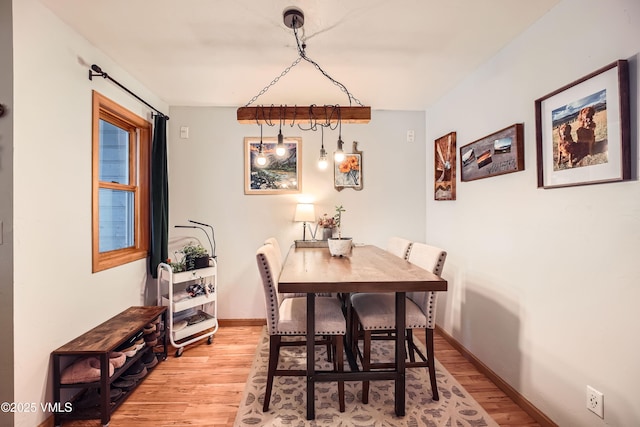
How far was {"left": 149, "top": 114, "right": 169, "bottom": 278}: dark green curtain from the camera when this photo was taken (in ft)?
9.23

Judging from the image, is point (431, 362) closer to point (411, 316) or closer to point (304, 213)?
point (411, 316)

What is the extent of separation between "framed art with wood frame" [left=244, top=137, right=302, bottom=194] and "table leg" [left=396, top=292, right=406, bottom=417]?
6.25 feet

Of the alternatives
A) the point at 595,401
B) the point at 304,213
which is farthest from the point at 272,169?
the point at 595,401

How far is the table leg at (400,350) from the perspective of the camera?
179 cm

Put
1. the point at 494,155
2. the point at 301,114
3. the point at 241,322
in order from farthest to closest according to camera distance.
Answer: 1. the point at 241,322
2. the point at 301,114
3. the point at 494,155

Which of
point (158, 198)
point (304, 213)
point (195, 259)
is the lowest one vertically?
point (195, 259)

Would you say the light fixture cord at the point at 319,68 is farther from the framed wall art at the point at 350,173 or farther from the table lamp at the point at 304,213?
the table lamp at the point at 304,213

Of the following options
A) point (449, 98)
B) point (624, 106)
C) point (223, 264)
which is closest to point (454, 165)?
point (449, 98)

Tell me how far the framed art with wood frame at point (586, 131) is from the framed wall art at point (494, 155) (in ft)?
0.56

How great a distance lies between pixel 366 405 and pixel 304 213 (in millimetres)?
1813

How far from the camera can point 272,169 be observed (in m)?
3.32

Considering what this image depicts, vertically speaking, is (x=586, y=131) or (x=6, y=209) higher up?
(x=586, y=131)

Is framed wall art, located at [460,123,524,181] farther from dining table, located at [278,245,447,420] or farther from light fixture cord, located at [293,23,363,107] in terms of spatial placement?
light fixture cord, located at [293,23,363,107]

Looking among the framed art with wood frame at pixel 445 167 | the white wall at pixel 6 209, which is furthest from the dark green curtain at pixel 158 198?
the framed art with wood frame at pixel 445 167
